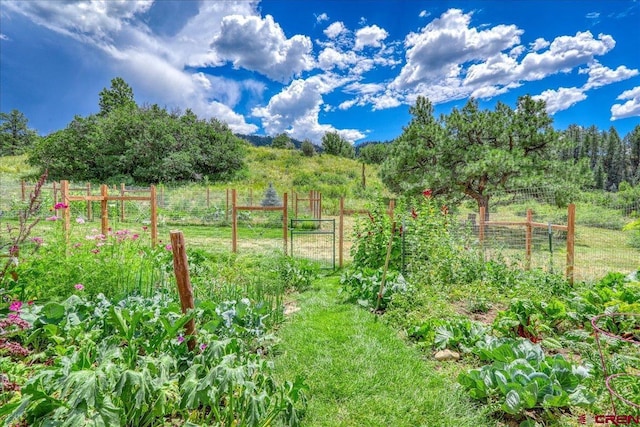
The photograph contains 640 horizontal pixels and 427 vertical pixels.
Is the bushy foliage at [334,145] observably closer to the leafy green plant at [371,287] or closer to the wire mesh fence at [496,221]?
the wire mesh fence at [496,221]

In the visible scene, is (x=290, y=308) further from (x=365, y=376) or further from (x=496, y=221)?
(x=496, y=221)

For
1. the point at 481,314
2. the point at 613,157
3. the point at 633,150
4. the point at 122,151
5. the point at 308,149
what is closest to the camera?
the point at 481,314

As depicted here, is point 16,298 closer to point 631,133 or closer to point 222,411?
point 222,411

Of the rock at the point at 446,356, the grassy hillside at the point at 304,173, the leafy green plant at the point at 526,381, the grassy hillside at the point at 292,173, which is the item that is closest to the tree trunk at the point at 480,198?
the grassy hillside at the point at 292,173

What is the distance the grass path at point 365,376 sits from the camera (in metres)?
2.21

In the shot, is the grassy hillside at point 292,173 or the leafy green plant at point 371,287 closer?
the leafy green plant at point 371,287

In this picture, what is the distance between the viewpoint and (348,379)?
266cm

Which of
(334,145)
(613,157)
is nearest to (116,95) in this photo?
(334,145)

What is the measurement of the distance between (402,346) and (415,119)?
1162 cm

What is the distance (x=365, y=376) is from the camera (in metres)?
2.71

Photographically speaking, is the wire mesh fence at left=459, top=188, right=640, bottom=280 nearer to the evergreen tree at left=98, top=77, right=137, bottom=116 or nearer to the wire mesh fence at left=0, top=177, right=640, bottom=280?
the wire mesh fence at left=0, top=177, right=640, bottom=280

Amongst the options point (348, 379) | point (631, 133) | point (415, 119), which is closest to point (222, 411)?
point (348, 379)

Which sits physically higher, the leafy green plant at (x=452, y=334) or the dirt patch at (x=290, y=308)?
the leafy green plant at (x=452, y=334)

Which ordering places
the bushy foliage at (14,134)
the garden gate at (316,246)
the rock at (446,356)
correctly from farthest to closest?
the bushy foliage at (14,134) < the garden gate at (316,246) < the rock at (446,356)
